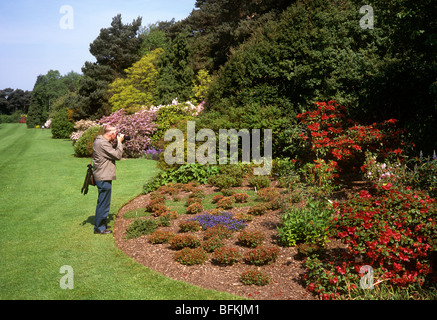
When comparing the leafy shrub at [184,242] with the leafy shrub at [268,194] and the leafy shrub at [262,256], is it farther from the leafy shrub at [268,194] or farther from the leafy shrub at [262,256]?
the leafy shrub at [268,194]

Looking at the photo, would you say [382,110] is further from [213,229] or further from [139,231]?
[139,231]

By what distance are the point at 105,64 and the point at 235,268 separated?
Result: 35.0m

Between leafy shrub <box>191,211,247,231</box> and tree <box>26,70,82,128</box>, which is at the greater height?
tree <box>26,70,82,128</box>

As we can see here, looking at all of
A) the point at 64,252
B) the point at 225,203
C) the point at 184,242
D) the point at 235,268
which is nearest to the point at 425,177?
the point at 235,268

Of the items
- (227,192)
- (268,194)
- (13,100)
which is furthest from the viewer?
(13,100)

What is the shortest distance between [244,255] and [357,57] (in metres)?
9.45

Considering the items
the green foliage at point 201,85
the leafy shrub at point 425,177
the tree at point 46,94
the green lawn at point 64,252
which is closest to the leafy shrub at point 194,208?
the green lawn at point 64,252

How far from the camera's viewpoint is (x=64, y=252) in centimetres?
575

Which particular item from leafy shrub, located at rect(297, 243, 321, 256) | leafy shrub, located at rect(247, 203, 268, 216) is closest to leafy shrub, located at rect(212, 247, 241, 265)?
leafy shrub, located at rect(297, 243, 321, 256)

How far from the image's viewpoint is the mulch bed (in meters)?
4.41

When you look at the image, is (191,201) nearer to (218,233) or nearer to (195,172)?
(218,233)

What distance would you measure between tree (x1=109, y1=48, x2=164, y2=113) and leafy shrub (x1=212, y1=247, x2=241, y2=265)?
22859 mm

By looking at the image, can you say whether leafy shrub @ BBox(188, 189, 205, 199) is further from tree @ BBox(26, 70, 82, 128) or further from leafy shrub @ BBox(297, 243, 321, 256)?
tree @ BBox(26, 70, 82, 128)

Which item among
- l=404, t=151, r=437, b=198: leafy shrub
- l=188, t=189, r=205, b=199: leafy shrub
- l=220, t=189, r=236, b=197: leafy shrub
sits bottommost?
l=188, t=189, r=205, b=199: leafy shrub
